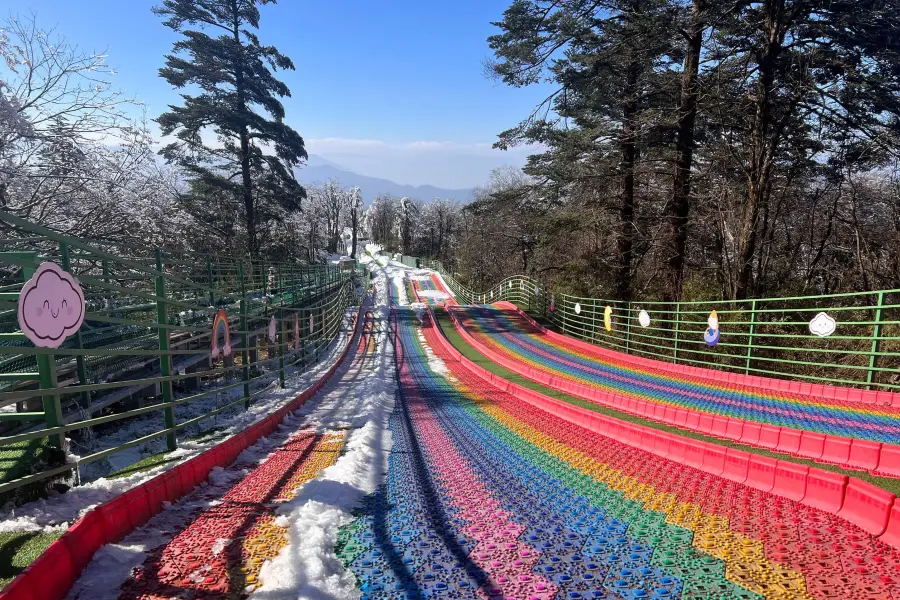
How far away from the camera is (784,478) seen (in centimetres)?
363

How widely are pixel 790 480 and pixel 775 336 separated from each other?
5.66 metres

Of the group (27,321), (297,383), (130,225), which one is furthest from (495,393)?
(130,225)

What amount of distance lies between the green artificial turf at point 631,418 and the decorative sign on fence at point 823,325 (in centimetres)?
298

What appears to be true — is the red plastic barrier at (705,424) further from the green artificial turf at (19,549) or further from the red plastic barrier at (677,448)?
the green artificial turf at (19,549)

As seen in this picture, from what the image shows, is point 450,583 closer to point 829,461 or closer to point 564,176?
point 829,461

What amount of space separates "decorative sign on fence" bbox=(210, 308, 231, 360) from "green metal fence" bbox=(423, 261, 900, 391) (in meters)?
7.57

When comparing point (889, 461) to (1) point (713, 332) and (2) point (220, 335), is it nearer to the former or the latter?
(1) point (713, 332)

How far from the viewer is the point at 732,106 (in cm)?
1272

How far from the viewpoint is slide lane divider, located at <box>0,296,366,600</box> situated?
2.07 meters

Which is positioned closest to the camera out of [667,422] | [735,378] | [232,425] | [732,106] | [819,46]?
[232,425]

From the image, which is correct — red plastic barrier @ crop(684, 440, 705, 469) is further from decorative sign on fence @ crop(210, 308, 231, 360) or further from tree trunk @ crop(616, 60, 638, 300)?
tree trunk @ crop(616, 60, 638, 300)

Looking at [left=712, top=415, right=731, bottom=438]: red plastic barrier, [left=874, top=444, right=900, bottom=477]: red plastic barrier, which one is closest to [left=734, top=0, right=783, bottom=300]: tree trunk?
[left=712, top=415, right=731, bottom=438]: red plastic barrier

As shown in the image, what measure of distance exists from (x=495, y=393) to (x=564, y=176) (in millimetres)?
11698

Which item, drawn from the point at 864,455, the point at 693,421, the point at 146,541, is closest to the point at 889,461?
the point at 864,455
